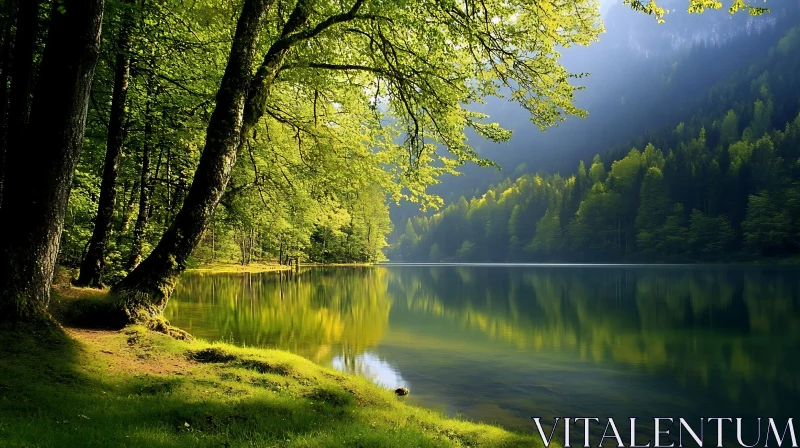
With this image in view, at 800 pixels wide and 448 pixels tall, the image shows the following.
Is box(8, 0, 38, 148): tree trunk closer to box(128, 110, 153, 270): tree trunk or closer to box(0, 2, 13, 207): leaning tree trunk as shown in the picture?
box(0, 2, 13, 207): leaning tree trunk

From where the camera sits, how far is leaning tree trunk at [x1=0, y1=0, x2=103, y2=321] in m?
6.60

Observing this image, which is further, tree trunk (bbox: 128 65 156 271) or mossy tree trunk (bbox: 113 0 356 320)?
tree trunk (bbox: 128 65 156 271)

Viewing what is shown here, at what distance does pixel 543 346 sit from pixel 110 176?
1558cm

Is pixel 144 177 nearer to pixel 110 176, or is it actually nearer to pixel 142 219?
pixel 142 219

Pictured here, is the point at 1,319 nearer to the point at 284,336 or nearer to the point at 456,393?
the point at 456,393

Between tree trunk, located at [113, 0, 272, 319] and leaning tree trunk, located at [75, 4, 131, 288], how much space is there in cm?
371

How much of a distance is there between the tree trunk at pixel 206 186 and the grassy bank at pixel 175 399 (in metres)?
0.73

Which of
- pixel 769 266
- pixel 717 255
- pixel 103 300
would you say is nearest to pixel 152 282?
pixel 103 300

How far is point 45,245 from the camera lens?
22.4 feet

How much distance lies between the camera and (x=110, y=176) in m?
12.2

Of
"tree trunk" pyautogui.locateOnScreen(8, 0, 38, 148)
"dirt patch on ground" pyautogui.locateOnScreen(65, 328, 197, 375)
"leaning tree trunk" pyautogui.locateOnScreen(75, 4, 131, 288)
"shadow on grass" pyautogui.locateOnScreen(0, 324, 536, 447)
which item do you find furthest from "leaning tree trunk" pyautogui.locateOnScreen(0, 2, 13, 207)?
"shadow on grass" pyautogui.locateOnScreen(0, 324, 536, 447)

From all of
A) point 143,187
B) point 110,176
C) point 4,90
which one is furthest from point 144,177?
point 4,90

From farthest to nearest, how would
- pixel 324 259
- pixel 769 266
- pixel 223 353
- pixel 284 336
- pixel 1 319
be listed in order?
pixel 324 259 < pixel 769 266 < pixel 284 336 < pixel 223 353 < pixel 1 319

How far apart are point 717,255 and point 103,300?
341 feet
